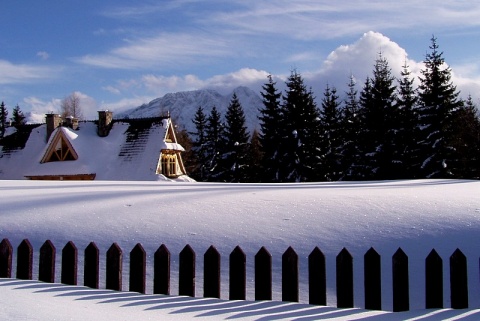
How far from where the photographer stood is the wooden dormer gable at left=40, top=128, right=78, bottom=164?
3494 cm

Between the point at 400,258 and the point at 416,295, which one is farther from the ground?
the point at 400,258

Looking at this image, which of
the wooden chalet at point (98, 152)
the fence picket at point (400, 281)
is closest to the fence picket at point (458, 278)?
the fence picket at point (400, 281)

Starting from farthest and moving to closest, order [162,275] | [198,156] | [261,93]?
[198,156], [261,93], [162,275]

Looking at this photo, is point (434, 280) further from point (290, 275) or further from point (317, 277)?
point (290, 275)

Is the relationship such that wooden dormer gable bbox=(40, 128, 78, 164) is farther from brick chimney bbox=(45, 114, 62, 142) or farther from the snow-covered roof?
brick chimney bbox=(45, 114, 62, 142)

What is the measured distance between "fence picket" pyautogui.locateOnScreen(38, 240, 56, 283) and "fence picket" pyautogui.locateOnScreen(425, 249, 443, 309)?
384 centimetres

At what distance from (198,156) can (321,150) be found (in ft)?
53.4

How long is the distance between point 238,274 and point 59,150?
33241 millimetres

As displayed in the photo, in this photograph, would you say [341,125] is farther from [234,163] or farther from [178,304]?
[178,304]

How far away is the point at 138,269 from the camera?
16.4 ft

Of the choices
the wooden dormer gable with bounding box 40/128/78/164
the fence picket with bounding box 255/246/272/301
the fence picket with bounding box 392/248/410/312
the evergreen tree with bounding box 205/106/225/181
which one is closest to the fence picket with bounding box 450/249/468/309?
the fence picket with bounding box 392/248/410/312

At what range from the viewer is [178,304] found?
4559 mm

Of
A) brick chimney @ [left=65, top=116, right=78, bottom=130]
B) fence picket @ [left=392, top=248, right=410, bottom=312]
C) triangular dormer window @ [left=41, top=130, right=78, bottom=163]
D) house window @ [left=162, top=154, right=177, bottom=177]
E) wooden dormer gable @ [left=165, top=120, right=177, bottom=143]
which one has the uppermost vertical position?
brick chimney @ [left=65, top=116, right=78, bottom=130]

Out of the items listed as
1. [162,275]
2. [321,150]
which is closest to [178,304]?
[162,275]
